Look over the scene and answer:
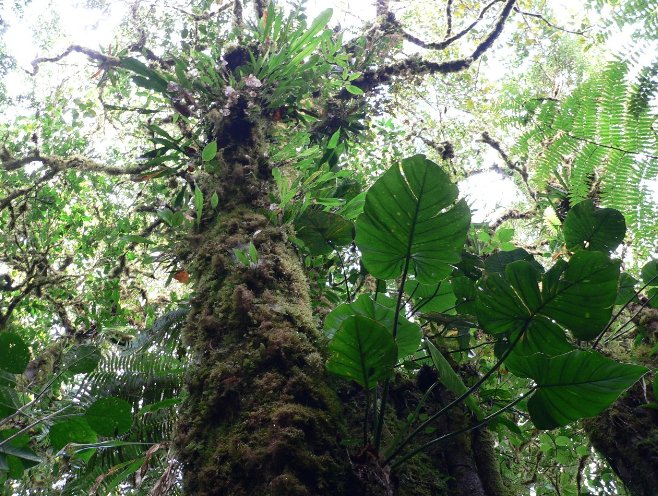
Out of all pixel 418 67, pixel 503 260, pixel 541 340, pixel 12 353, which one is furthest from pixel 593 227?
pixel 418 67

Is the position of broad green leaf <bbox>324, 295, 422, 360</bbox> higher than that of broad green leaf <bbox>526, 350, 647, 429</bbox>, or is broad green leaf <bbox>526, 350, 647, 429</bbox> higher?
broad green leaf <bbox>324, 295, 422, 360</bbox>

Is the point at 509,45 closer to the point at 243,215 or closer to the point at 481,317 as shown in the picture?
the point at 243,215

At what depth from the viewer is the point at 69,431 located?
1095mm

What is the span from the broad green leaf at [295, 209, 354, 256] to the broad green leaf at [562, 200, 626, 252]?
819 mm

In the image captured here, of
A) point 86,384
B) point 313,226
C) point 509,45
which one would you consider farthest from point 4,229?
point 509,45

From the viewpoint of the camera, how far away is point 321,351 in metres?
1.58

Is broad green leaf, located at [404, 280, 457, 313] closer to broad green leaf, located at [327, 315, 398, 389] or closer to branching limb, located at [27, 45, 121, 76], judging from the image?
broad green leaf, located at [327, 315, 398, 389]

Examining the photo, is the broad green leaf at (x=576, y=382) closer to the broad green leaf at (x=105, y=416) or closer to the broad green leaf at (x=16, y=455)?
the broad green leaf at (x=105, y=416)

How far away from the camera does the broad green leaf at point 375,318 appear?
1317 millimetres

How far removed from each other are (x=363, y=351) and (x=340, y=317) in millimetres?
190

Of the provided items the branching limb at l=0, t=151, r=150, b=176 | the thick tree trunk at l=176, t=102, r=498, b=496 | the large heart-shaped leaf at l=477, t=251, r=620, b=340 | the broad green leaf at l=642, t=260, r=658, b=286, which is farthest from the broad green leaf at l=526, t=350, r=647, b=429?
the branching limb at l=0, t=151, r=150, b=176

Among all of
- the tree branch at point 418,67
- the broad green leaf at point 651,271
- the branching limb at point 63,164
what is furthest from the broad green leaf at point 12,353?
the branching limb at point 63,164

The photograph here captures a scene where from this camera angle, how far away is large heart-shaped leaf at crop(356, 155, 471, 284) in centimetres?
122

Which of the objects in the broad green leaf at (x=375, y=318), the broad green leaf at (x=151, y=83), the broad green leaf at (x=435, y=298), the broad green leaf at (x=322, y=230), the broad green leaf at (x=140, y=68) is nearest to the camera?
the broad green leaf at (x=375, y=318)
